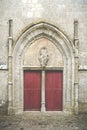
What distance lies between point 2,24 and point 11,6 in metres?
0.78

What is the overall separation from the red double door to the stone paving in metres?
0.39

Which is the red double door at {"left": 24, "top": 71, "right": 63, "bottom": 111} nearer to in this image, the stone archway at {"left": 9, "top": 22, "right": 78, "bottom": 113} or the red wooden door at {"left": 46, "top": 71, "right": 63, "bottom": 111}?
the red wooden door at {"left": 46, "top": 71, "right": 63, "bottom": 111}

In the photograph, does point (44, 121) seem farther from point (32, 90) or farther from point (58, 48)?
point (58, 48)

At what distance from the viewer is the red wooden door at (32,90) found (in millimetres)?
11820

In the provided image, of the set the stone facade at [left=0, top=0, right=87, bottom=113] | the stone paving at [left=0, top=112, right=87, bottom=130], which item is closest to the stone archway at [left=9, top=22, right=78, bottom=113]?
the stone facade at [left=0, top=0, right=87, bottom=113]

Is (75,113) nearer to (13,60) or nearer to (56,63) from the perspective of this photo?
(56,63)

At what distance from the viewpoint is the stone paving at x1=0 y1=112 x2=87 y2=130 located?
9.60 metres

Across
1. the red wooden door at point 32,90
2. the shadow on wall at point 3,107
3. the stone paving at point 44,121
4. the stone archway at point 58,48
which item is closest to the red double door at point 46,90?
the red wooden door at point 32,90

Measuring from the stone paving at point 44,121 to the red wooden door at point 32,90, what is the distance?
14.3 inches

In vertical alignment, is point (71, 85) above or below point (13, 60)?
below

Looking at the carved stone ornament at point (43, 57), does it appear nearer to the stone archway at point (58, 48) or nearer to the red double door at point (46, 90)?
the red double door at point (46, 90)

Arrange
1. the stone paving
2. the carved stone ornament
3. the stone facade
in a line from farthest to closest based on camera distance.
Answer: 1. the carved stone ornament
2. the stone facade
3. the stone paving

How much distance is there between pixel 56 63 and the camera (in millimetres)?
11789

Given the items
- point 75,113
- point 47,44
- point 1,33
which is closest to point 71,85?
point 75,113
